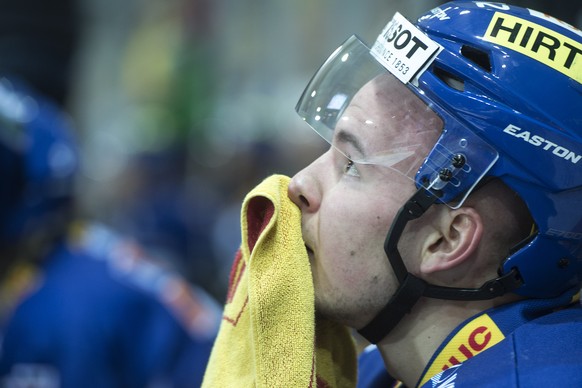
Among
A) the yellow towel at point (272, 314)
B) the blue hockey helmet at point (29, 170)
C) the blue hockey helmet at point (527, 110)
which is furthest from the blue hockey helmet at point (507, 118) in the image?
the blue hockey helmet at point (29, 170)

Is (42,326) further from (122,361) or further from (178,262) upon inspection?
(178,262)

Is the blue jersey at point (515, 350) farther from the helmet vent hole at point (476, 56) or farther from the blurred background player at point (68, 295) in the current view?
the blurred background player at point (68, 295)

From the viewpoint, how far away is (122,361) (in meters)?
3.52

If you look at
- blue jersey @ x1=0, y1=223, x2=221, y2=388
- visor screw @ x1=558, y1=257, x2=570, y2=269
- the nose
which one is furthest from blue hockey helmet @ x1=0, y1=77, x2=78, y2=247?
visor screw @ x1=558, y1=257, x2=570, y2=269

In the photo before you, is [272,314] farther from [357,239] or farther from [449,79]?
[449,79]

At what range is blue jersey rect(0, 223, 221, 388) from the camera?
3.42 metres

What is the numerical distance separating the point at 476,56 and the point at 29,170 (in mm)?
2187

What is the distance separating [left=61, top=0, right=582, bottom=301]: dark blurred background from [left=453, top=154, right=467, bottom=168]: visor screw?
426 cm

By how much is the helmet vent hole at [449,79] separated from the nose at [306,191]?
13.0 inches

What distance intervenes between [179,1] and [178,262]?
13.5 ft

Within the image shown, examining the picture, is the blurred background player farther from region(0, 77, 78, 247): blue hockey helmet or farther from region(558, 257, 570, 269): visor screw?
region(558, 257, 570, 269): visor screw

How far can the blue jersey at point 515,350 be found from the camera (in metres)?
1.62

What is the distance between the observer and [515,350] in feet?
5.53

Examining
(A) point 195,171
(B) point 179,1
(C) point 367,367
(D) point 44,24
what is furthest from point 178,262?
(C) point 367,367
